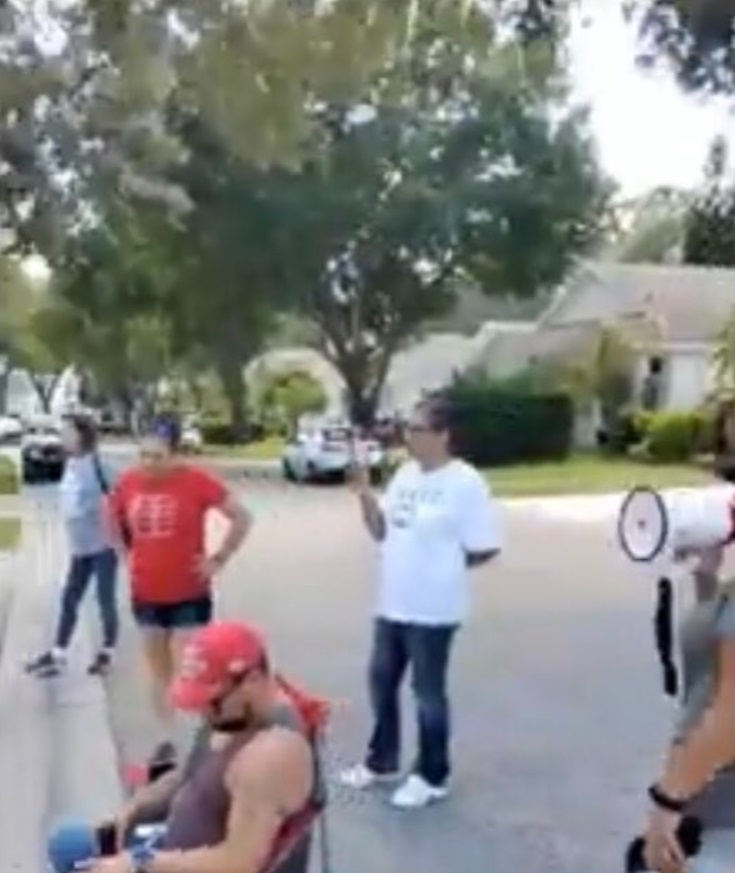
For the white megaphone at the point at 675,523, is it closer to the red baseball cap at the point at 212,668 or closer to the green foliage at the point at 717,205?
the red baseball cap at the point at 212,668

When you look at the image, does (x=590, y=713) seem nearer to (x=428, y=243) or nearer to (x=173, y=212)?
(x=173, y=212)

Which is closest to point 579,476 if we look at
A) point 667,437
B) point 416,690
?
point 667,437

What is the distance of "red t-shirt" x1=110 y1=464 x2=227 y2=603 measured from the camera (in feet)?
28.0

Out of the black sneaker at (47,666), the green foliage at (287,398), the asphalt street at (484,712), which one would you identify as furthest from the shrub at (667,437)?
the black sneaker at (47,666)

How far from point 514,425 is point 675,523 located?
133 ft

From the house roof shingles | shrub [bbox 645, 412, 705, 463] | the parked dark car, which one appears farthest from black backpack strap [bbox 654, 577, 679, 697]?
the house roof shingles

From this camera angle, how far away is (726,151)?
17062mm

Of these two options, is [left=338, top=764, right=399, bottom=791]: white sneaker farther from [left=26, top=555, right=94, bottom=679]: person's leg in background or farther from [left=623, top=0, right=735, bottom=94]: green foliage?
[left=623, top=0, right=735, bottom=94]: green foliage

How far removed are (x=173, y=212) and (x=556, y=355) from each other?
24.6m

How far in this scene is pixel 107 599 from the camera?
40.1 ft

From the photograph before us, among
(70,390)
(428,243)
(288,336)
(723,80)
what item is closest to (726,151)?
(723,80)

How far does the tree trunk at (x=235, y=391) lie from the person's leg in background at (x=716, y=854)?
51.9m

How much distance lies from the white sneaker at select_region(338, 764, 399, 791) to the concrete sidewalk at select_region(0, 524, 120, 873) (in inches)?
37.3

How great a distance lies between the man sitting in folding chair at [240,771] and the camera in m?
4.07
